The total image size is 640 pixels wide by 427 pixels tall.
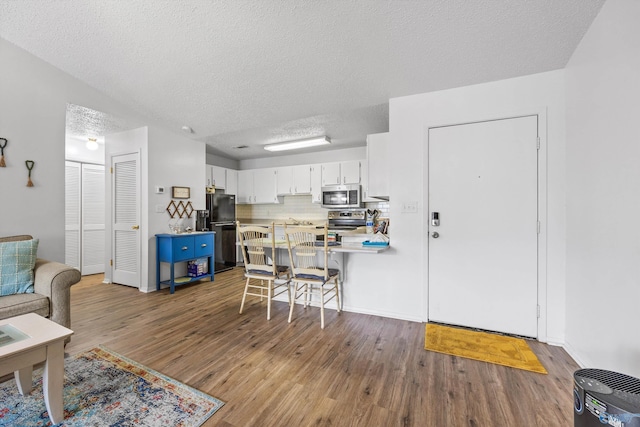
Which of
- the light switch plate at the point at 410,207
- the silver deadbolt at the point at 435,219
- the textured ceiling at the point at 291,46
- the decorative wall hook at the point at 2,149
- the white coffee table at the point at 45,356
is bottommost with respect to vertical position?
the white coffee table at the point at 45,356

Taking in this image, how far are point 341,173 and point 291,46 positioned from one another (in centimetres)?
305

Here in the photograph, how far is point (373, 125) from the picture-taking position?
13.9 feet

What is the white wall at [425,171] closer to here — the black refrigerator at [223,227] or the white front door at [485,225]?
the white front door at [485,225]

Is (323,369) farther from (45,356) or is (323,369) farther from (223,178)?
(223,178)

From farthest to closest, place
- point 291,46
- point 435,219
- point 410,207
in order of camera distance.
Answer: point 410,207 < point 435,219 < point 291,46

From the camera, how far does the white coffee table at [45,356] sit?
52.8 inches

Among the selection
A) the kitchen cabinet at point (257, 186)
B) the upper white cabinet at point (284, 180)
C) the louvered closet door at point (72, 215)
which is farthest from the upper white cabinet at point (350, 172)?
the louvered closet door at point (72, 215)

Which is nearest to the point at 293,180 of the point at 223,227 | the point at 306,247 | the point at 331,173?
the point at 331,173

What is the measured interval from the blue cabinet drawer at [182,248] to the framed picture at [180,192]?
0.76 metres

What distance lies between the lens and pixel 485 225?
2623 millimetres

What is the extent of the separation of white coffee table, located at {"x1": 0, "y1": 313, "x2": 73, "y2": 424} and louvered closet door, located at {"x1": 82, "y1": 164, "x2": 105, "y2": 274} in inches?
162

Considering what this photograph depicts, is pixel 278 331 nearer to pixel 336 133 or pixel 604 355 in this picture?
pixel 604 355

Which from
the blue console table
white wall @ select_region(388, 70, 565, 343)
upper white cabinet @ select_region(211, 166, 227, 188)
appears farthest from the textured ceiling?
upper white cabinet @ select_region(211, 166, 227, 188)

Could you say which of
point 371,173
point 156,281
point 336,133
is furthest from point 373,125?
point 156,281
